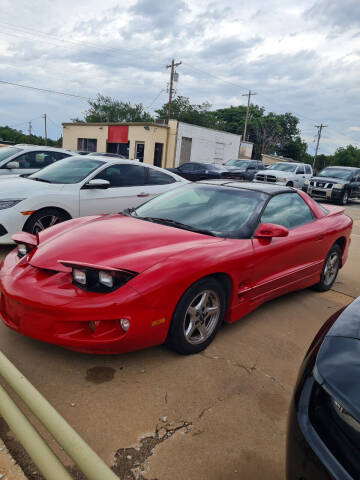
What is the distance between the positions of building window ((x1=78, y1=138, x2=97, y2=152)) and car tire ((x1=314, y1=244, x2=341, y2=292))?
106ft

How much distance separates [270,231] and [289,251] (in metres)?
0.57

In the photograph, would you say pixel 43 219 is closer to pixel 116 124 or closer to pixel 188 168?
pixel 188 168

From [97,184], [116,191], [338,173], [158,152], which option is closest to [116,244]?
[97,184]

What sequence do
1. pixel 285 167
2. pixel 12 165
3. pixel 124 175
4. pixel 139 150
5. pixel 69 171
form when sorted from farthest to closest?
pixel 139 150 → pixel 285 167 → pixel 12 165 → pixel 124 175 → pixel 69 171

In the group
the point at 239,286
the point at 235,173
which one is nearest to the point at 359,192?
the point at 235,173

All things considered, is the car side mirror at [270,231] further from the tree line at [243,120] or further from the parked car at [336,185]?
the tree line at [243,120]

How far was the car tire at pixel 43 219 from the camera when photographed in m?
5.16

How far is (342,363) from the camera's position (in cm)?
147

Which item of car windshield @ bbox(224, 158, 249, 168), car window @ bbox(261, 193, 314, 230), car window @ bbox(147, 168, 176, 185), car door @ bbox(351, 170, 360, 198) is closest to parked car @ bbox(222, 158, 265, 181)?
car windshield @ bbox(224, 158, 249, 168)

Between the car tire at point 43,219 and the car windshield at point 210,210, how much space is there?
1.94 meters

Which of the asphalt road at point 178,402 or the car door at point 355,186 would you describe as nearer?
the asphalt road at point 178,402

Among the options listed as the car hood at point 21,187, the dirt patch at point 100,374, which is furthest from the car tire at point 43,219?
the dirt patch at point 100,374

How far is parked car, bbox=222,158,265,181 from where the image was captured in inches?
749

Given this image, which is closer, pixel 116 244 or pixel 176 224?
pixel 116 244
